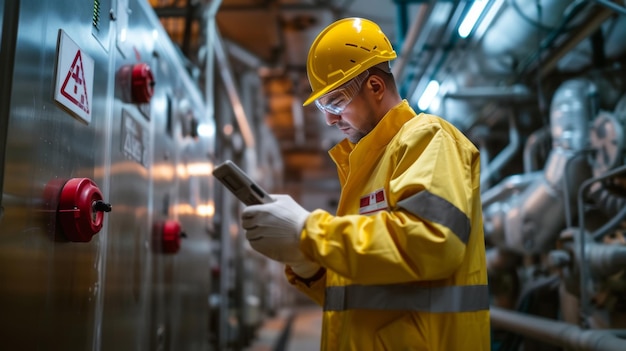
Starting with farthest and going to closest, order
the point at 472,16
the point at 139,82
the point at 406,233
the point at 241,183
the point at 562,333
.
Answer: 1. the point at 472,16
2. the point at 562,333
3. the point at 139,82
4. the point at 241,183
5. the point at 406,233

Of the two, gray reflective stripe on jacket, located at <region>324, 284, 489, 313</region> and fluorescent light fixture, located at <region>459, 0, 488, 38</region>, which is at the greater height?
fluorescent light fixture, located at <region>459, 0, 488, 38</region>

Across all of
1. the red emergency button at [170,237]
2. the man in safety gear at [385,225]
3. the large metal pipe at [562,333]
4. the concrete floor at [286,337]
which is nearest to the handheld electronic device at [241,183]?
the man in safety gear at [385,225]

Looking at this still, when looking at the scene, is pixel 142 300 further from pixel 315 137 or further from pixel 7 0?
pixel 315 137

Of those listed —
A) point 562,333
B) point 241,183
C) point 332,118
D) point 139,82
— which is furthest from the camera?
point 562,333

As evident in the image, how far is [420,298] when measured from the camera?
1.37 metres

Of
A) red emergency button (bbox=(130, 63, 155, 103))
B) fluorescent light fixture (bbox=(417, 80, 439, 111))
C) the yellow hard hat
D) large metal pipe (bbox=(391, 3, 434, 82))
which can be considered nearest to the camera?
the yellow hard hat

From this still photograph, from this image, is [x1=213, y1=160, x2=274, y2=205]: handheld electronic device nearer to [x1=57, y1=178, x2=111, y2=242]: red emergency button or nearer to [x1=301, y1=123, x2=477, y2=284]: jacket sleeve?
[x1=301, y1=123, x2=477, y2=284]: jacket sleeve

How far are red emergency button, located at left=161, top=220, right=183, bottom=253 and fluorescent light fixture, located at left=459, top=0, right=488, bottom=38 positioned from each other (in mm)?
1798

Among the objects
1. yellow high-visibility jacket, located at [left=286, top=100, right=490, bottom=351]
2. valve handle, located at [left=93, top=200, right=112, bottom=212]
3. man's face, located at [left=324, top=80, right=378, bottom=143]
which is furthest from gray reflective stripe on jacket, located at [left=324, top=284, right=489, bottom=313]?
valve handle, located at [left=93, top=200, right=112, bottom=212]

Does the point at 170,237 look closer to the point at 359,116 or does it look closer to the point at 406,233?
the point at 359,116

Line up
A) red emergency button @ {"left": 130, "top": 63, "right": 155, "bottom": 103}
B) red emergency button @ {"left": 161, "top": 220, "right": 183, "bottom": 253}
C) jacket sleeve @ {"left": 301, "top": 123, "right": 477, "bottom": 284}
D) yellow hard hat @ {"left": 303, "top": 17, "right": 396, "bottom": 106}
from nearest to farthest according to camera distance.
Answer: jacket sleeve @ {"left": 301, "top": 123, "right": 477, "bottom": 284} → yellow hard hat @ {"left": 303, "top": 17, "right": 396, "bottom": 106} → red emergency button @ {"left": 130, "top": 63, "right": 155, "bottom": 103} → red emergency button @ {"left": 161, "top": 220, "right": 183, "bottom": 253}

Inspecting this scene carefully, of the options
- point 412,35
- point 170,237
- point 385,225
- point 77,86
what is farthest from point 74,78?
point 412,35

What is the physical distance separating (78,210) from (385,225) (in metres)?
0.72

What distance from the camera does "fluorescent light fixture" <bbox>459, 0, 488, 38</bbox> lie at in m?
2.72
